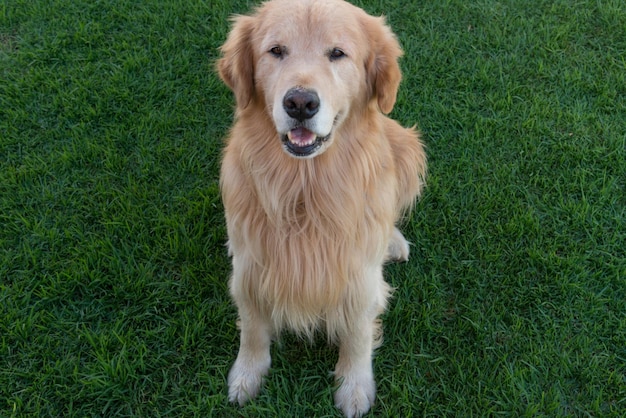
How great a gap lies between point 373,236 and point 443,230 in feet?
4.05

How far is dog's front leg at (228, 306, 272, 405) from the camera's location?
2.83 meters

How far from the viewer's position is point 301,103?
79.1 inches

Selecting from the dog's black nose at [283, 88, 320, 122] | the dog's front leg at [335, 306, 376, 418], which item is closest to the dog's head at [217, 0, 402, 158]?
the dog's black nose at [283, 88, 320, 122]

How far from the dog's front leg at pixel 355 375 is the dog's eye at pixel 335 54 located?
1.33 metres

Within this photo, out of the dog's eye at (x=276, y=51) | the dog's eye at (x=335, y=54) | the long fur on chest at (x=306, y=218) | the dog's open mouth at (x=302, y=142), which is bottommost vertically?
the long fur on chest at (x=306, y=218)

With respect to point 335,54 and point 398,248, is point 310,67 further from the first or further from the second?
point 398,248

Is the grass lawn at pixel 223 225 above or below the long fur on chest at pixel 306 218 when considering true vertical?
below

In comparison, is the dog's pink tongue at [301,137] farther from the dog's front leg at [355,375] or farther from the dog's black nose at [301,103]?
the dog's front leg at [355,375]

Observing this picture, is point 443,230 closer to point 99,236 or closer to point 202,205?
point 202,205

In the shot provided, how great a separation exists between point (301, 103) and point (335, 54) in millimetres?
390

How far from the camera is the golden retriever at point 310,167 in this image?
7.27ft

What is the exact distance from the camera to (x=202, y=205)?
3.65 m

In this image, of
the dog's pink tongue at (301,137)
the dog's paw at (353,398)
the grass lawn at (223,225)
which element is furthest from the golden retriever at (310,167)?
the grass lawn at (223,225)

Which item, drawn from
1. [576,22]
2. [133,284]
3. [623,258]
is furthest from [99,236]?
[576,22]
